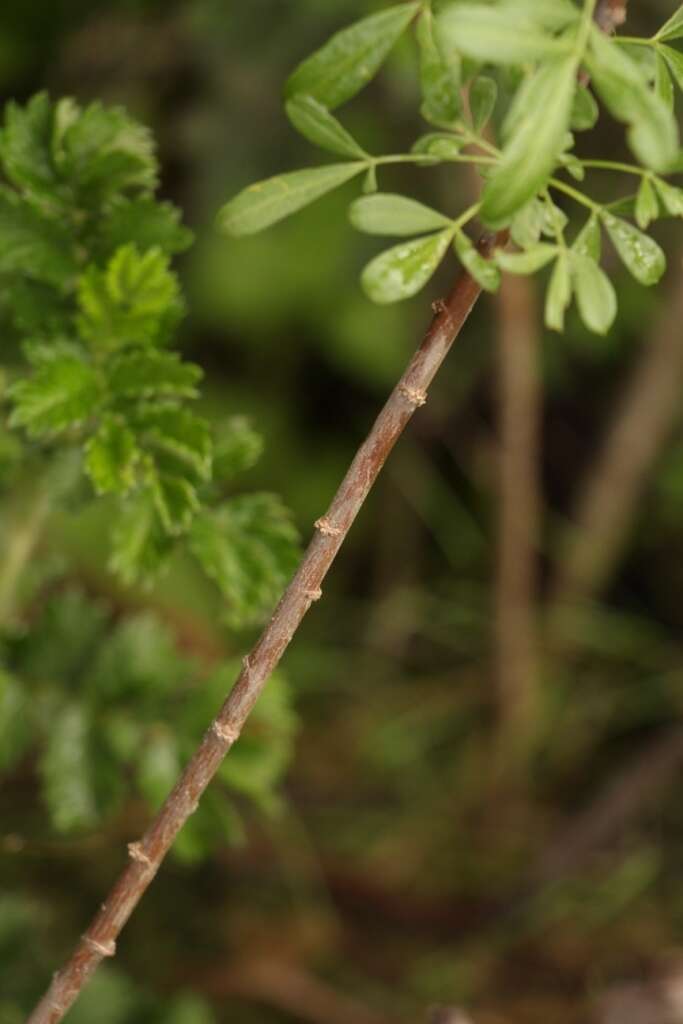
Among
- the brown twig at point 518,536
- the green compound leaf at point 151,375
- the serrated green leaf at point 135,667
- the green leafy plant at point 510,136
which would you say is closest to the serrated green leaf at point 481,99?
the green leafy plant at point 510,136

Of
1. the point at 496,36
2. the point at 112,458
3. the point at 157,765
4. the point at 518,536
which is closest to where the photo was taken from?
the point at 496,36

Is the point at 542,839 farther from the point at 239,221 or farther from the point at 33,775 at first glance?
the point at 239,221

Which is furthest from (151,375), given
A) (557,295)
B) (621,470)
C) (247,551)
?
(621,470)

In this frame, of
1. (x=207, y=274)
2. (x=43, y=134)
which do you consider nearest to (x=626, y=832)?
(x=207, y=274)

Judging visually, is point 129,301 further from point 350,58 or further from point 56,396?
point 350,58

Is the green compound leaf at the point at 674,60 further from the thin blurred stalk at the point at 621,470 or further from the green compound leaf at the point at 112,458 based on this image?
the thin blurred stalk at the point at 621,470

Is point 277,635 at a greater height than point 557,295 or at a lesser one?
lesser
